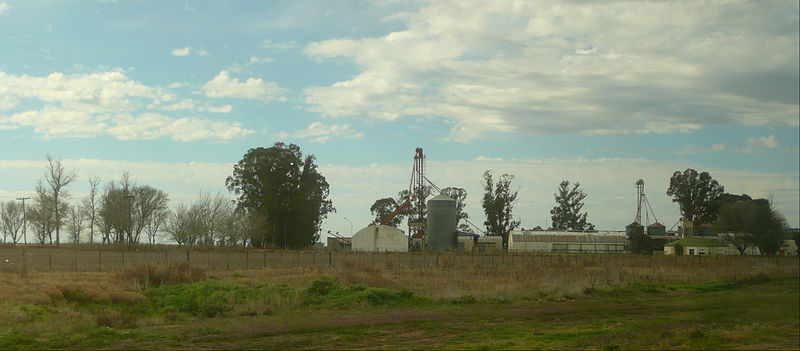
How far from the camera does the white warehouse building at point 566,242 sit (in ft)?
319

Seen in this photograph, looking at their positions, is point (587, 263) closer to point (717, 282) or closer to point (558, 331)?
point (717, 282)

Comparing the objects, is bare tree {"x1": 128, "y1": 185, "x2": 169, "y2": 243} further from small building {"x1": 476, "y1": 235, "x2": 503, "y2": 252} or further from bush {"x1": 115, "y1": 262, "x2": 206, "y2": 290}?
bush {"x1": 115, "y1": 262, "x2": 206, "y2": 290}

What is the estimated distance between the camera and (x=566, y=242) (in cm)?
9856

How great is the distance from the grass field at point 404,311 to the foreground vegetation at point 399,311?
58 mm

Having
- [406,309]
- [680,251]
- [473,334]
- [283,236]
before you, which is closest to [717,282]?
[406,309]

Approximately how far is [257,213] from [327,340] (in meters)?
76.3

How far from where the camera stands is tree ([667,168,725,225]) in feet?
313

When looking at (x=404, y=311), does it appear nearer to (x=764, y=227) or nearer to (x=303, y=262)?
(x=764, y=227)

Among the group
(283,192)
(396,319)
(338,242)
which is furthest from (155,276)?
(338,242)

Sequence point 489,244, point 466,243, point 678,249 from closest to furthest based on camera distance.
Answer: point 678,249 < point 466,243 < point 489,244

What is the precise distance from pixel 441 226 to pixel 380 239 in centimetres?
857

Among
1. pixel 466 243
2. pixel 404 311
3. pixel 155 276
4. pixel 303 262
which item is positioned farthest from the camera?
pixel 466 243

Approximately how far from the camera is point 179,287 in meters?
30.3

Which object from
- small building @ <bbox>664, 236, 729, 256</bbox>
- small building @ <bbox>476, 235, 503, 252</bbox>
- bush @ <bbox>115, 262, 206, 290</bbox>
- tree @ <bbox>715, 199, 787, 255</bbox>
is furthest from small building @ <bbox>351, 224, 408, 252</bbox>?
tree @ <bbox>715, 199, 787, 255</bbox>
